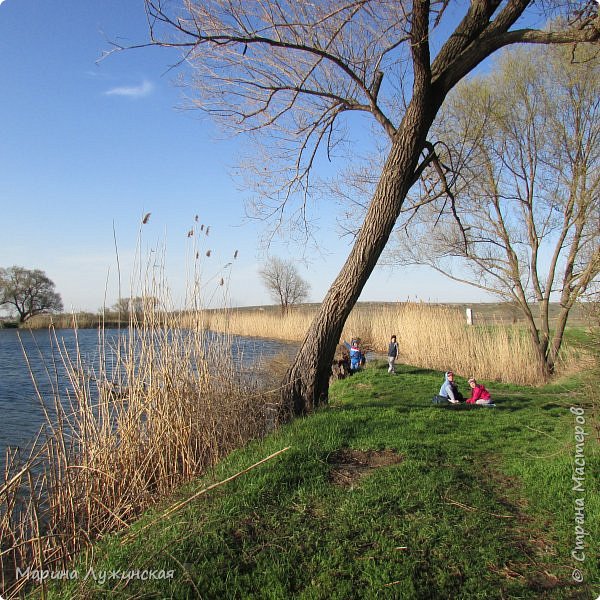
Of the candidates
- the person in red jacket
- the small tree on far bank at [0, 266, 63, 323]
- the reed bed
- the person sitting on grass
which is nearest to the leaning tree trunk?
the reed bed

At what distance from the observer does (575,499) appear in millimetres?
3557

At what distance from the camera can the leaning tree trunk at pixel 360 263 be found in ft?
19.5

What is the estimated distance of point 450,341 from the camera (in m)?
12.6

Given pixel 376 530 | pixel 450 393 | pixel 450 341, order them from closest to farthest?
1. pixel 376 530
2. pixel 450 393
3. pixel 450 341

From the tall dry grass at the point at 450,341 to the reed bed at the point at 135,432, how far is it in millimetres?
924

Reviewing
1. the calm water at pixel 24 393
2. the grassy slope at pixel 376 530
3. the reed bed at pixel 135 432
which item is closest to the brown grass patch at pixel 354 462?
the grassy slope at pixel 376 530

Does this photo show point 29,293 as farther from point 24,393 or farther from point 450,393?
point 450,393

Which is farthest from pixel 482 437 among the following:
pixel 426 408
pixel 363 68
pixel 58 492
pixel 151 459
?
pixel 363 68

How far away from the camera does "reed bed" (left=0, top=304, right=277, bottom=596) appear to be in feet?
12.7

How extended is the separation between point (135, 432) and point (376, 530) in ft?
9.03

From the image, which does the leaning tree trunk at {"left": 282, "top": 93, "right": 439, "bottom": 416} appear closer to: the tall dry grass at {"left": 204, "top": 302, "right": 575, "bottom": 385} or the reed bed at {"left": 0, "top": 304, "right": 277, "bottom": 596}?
the reed bed at {"left": 0, "top": 304, "right": 277, "bottom": 596}

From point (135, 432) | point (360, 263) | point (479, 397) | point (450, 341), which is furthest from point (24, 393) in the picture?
point (450, 341)

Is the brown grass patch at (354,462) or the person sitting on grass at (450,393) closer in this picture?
the brown grass patch at (354,462)

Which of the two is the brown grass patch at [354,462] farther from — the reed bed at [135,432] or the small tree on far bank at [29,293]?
the small tree on far bank at [29,293]
